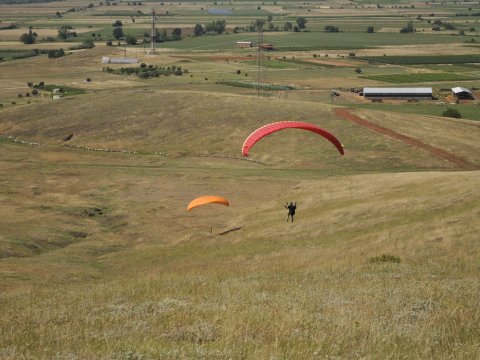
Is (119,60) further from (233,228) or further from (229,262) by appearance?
(229,262)

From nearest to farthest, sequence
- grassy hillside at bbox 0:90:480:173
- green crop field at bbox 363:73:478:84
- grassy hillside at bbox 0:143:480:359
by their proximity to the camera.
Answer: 1. grassy hillside at bbox 0:143:480:359
2. grassy hillside at bbox 0:90:480:173
3. green crop field at bbox 363:73:478:84

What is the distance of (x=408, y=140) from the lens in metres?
86.2

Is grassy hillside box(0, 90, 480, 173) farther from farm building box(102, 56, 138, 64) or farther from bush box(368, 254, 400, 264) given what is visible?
farm building box(102, 56, 138, 64)

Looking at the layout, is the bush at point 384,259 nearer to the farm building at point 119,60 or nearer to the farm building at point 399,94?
the farm building at point 399,94

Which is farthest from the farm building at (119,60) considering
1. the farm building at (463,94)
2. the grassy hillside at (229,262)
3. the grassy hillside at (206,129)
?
the grassy hillside at (229,262)

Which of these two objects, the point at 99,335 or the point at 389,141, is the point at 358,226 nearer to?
the point at 99,335

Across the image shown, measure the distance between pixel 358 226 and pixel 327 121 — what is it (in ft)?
171

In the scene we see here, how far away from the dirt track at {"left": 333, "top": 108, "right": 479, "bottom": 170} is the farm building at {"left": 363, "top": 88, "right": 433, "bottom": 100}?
29149 millimetres

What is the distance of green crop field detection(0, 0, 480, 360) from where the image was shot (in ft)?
57.5

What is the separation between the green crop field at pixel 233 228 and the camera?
17531mm

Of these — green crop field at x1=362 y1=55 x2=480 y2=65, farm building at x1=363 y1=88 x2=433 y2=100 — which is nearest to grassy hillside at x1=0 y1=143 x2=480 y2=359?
farm building at x1=363 y1=88 x2=433 y2=100

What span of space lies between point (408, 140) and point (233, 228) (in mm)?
40593

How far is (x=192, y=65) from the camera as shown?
180 meters

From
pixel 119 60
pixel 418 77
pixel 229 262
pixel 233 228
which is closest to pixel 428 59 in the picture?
pixel 418 77
